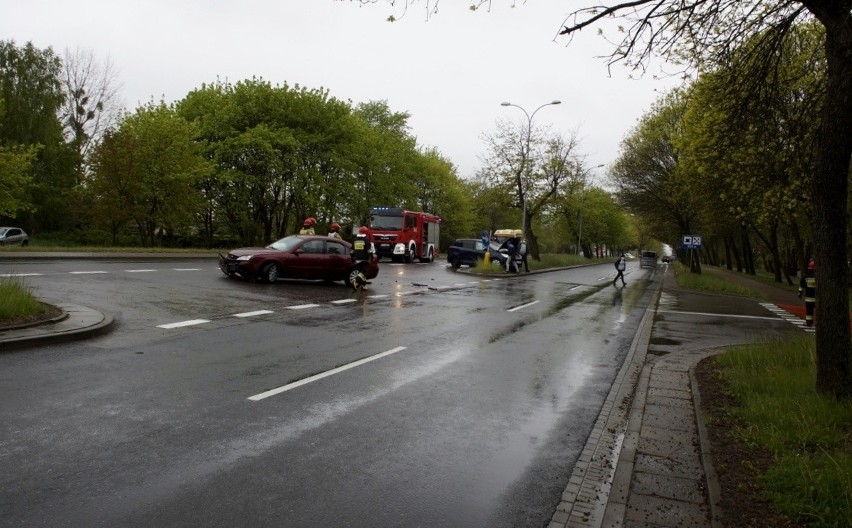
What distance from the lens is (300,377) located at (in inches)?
262

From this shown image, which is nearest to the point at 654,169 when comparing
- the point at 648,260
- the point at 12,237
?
the point at 648,260

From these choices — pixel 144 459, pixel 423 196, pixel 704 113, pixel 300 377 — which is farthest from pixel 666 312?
pixel 423 196

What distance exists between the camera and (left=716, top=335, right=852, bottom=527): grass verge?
11.5 ft

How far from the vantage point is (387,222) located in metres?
36.8

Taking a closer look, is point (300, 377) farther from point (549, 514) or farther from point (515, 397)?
point (549, 514)

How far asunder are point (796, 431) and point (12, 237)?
40.7m

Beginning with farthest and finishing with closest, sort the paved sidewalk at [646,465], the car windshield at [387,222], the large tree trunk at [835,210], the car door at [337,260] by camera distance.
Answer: the car windshield at [387,222] → the car door at [337,260] → the large tree trunk at [835,210] → the paved sidewalk at [646,465]

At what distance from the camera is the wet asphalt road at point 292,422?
357cm

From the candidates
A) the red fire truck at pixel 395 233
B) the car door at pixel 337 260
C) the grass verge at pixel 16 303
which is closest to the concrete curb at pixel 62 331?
the grass verge at pixel 16 303

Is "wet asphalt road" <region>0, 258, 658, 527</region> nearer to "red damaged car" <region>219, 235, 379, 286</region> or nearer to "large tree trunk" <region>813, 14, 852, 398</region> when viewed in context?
"large tree trunk" <region>813, 14, 852, 398</region>

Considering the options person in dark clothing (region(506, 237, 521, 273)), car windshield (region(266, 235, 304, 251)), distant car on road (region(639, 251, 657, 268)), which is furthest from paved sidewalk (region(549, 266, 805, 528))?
distant car on road (region(639, 251, 657, 268))

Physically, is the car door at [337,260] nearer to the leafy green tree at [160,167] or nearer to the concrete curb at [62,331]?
the concrete curb at [62,331]

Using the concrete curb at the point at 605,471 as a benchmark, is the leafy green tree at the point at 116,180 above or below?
above

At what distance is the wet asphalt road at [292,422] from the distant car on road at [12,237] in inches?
1144
